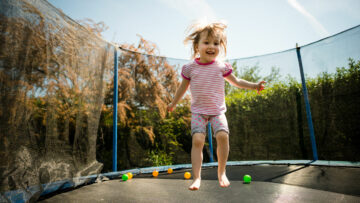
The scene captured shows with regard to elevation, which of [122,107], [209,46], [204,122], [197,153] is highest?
[209,46]

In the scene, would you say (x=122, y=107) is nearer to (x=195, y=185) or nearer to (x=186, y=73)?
(x=186, y=73)

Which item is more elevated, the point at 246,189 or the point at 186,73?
the point at 186,73

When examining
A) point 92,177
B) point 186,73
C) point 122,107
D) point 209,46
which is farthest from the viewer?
point 122,107

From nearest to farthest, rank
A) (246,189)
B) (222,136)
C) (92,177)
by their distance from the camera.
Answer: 1. (222,136)
2. (246,189)
3. (92,177)

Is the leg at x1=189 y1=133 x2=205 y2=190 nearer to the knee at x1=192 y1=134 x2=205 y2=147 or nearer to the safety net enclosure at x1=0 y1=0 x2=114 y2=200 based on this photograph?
the knee at x1=192 y1=134 x2=205 y2=147

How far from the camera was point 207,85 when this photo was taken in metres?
1.60

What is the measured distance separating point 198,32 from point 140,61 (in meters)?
1.89

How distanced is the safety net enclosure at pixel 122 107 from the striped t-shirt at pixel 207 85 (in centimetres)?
113

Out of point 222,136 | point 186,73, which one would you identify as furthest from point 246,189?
point 186,73

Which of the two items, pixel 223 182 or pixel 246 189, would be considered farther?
pixel 246 189

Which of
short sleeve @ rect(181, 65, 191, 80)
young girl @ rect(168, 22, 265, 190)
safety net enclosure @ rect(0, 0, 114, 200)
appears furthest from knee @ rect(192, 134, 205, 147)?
safety net enclosure @ rect(0, 0, 114, 200)

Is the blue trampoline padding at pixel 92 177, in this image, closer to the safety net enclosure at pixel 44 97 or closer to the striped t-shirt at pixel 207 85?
the safety net enclosure at pixel 44 97

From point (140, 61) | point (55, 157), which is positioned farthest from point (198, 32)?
point (140, 61)

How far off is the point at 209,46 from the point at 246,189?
52.8 inches
